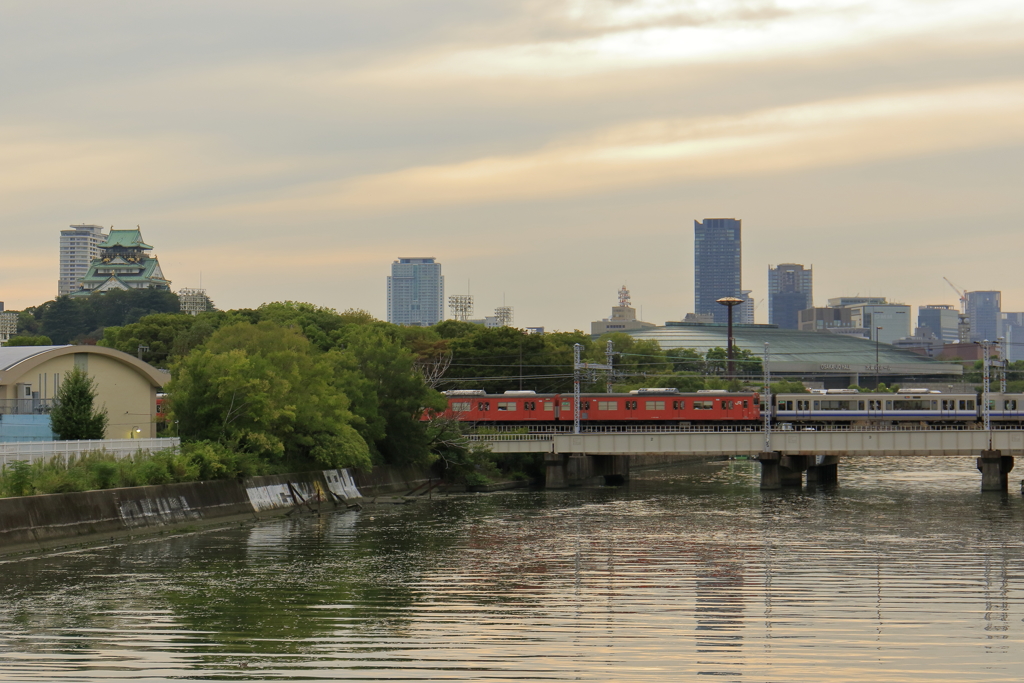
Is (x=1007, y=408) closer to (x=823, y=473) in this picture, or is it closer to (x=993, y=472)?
(x=823, y=473)

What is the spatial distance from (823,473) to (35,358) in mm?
53923

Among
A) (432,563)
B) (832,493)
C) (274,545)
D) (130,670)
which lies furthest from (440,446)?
(130,670)

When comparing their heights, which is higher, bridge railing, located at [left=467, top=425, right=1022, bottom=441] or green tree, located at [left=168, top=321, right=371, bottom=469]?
green tree, located at [left=168, top=321, right=371, bottom=469]

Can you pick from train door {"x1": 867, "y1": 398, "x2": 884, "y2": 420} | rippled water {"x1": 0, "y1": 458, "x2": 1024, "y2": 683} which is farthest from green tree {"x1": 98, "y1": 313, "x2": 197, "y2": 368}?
→ rippled water {"x1": 0, "y1": 458, "x2": 1024, "y2": 683}

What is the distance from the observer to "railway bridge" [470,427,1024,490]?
252ft

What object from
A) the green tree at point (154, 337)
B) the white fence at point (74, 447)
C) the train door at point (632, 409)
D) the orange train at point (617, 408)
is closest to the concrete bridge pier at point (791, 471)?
the orange train at point (617, 408)

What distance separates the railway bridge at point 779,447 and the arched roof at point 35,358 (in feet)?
89.6

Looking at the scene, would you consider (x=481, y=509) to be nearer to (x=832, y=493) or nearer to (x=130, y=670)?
(x=832, y=493)

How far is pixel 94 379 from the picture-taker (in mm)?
61906

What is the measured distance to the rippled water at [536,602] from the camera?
24375 millimetres

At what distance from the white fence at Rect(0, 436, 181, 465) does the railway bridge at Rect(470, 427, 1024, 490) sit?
32139mm

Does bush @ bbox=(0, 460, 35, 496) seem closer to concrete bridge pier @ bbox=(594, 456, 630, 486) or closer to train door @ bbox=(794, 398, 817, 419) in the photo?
concrete bridge pier @ bbox=(594, 456, 630, 486)

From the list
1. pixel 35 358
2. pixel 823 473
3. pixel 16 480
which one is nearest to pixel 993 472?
pixel 823 473

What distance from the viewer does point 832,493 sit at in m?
76.2
